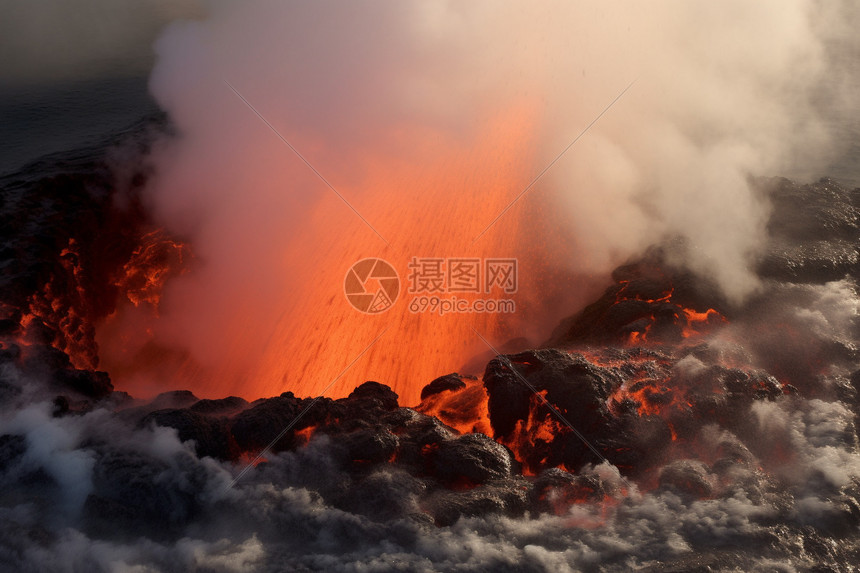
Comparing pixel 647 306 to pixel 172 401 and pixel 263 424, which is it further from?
pixel 172 401

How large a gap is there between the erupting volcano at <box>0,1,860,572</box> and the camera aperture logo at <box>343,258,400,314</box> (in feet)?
0.19

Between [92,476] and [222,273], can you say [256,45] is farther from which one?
Result: [92,476]

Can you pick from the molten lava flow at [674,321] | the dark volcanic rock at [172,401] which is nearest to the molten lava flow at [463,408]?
the molten lava flow at [674,321]

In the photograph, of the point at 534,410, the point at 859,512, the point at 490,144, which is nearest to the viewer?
the point at 859,512

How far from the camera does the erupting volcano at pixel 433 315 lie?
5.95 m

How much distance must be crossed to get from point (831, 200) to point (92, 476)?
12717 millimetres

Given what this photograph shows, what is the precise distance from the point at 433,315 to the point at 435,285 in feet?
2.03

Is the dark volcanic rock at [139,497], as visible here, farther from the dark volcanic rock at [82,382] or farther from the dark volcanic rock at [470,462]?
the dark volcanic rock at [470,462]

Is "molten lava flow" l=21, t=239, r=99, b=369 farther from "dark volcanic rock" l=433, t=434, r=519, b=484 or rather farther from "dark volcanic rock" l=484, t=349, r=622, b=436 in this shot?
"dark volcanic rock" l=484, t=349, r=622, b=436

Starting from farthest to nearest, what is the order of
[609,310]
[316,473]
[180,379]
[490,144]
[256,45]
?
[490,144] < [256,45] < [180,379] < [609,310] < [316,473]

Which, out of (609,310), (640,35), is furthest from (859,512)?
(640,35)

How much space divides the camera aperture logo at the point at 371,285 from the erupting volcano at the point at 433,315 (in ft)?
0.19

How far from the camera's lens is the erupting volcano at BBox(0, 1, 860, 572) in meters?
5.95

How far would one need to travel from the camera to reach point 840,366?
26.7 ft
